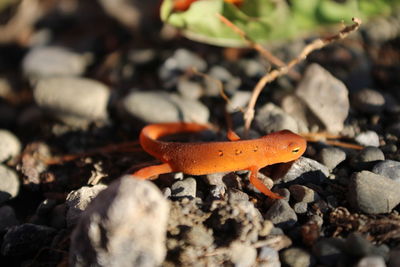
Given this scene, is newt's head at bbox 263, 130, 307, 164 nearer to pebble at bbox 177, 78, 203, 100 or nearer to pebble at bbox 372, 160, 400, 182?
pebble at bbox 372, 160, 400, 182

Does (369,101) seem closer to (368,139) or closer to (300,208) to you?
(368,139)

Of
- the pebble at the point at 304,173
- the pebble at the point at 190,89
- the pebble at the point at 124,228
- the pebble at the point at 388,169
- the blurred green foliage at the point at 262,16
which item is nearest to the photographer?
the pebble at the point at 124,228

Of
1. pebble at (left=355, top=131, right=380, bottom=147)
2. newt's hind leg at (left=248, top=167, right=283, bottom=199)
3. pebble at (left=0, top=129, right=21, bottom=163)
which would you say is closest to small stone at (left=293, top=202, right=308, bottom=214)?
newt's hind leg at (left=248, top=167, right=283, bottom=199)

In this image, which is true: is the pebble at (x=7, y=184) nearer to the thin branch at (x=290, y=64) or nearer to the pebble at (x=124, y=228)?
the pebble at (x=124, y=228)

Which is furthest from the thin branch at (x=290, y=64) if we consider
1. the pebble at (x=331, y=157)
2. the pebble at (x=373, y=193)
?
the pebble at (x=373, y=193)

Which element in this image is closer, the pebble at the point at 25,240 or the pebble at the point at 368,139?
the pebble at the point at 25,240

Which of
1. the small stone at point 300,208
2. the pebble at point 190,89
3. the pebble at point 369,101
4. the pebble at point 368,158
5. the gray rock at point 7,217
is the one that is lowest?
the gray rock at point 7,217
